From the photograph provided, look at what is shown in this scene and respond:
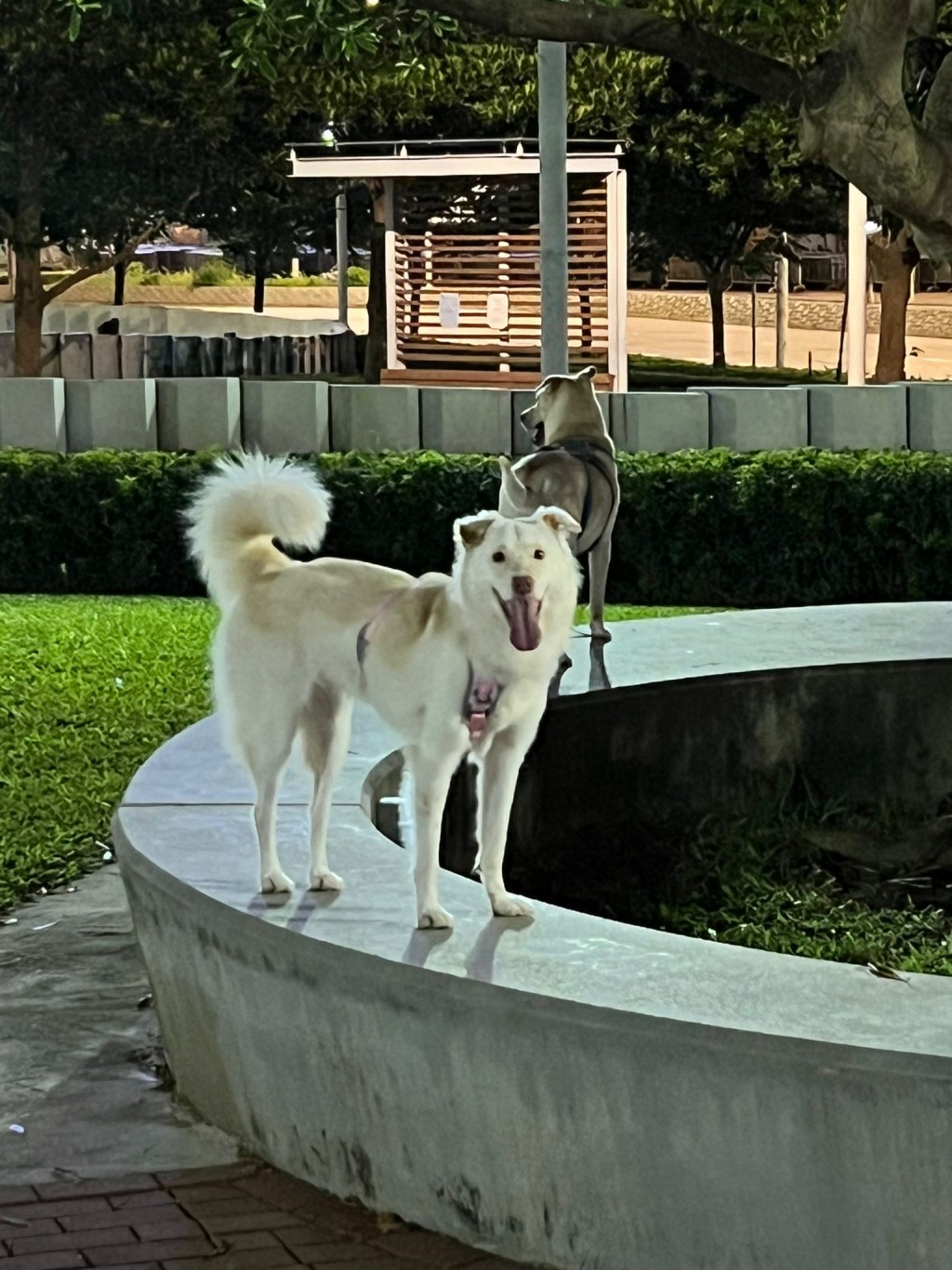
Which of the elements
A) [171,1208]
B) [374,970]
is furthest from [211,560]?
[171,1208]

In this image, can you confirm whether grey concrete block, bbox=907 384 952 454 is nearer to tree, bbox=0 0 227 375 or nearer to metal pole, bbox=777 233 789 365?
tree, bbox=0 0 227 375

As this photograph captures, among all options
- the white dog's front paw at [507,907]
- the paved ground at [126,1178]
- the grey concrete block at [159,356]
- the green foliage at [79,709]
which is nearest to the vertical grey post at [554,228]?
the green foliage at [79,709]

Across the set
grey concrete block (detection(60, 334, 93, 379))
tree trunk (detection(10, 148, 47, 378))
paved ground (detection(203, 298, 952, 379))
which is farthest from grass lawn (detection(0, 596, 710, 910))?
paved ground (detection(203, 298, 952, 379))

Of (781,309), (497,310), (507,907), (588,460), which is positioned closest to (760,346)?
(781,309)

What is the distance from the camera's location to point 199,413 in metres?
16.1

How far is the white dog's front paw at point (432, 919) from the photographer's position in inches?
182

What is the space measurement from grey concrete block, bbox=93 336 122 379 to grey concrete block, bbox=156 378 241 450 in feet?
59.6

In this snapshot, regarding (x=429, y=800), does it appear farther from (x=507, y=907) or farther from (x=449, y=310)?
(x=449, y=310)

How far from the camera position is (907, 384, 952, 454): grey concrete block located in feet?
49.5

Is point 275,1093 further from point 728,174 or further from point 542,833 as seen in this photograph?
point 728,174

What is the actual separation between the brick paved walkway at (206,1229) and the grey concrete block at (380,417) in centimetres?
1148

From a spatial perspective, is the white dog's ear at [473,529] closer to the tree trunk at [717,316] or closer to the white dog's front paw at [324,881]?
the white dog's front paw at [324,881]

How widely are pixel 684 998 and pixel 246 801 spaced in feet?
6.91

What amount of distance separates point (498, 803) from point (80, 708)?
629 cm
